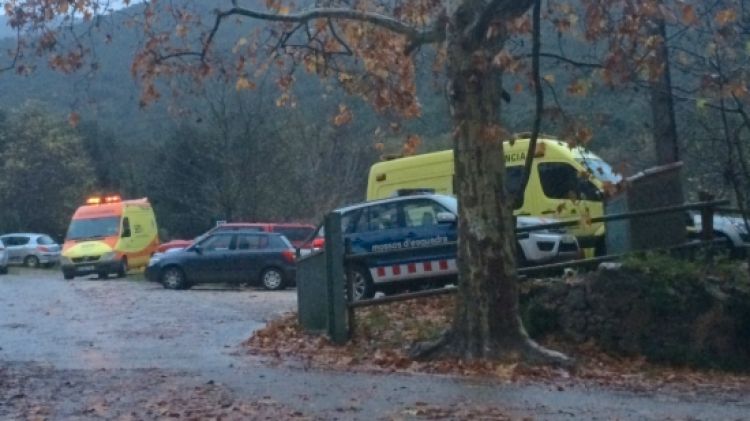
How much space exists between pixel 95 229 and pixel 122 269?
1515mm

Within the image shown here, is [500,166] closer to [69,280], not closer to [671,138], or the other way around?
[671,138]

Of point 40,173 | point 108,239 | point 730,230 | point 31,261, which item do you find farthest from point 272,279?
point 40,173

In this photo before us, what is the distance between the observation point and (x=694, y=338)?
14266 mm

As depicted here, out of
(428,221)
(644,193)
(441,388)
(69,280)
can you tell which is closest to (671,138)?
(644,193)

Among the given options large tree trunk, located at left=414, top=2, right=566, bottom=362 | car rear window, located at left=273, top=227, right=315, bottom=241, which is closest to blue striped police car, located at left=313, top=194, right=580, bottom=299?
large tree trunk, located at left=414, top=2, right=566, bottom=362

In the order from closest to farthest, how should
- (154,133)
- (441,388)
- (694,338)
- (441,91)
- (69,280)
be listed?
1. (441,388)
2. (694,338)
3. (441,91)
4. (69,280)
5. (154,133)

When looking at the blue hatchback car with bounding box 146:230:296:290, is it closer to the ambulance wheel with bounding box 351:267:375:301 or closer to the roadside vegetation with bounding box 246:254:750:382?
the ambulance wheel with bounding box 351:267:375:301

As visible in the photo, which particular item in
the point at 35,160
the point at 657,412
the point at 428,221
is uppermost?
the point at 35,160

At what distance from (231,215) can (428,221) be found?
95.5 feet

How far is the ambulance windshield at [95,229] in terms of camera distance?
38.7 meters

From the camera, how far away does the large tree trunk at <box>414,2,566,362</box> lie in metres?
12.9

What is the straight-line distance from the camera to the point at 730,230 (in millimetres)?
18938

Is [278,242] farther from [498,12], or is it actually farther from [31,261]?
[31,261]

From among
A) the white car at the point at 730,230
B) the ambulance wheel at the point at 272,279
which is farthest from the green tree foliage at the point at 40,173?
the white car at the point at 730,230
